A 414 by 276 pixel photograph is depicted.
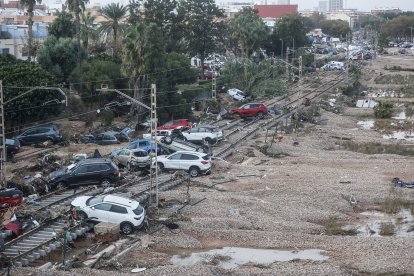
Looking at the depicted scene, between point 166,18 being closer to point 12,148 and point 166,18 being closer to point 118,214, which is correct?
point 12,148

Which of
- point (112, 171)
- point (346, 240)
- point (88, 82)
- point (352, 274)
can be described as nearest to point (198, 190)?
point (112, 171)

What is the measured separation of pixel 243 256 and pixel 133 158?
13768 millimetres

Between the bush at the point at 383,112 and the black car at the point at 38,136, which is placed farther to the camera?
the bush at the point at 383,112

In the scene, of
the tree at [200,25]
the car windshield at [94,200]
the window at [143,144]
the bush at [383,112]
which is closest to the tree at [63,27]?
the tree at [200,25]

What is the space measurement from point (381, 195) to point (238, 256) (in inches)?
463

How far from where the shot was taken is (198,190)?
108 ft

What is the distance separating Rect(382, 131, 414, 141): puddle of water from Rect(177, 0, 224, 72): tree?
32.3 m

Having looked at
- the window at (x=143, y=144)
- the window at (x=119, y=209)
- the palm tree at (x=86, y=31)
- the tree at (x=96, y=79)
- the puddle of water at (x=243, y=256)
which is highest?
the palm tree at (x=86, y=31)

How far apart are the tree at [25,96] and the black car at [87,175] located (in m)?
15.5

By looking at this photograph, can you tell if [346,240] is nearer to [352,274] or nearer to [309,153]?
[352,274]

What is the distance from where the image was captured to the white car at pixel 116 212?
25.6 m

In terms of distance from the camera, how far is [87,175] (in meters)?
32.3

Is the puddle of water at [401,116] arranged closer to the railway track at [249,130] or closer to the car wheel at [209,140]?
the railway track at [249,130]

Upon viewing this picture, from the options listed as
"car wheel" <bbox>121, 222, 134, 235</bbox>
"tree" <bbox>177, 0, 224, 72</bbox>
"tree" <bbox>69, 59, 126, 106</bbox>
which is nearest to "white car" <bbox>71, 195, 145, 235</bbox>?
"car wheel" <bbox>121, 222, 134, 235</bbox>
